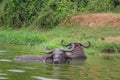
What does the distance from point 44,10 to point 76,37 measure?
28.4ft

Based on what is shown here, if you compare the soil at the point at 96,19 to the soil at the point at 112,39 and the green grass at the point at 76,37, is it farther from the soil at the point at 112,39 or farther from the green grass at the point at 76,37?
the soil at the point at 112,39

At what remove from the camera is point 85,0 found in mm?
34875

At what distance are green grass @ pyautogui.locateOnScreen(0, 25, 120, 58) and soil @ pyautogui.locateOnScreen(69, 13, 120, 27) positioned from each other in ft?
2.10

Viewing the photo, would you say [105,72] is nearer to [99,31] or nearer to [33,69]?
[33,69]

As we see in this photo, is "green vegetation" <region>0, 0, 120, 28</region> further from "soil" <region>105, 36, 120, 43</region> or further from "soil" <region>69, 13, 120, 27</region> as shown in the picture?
"soil" <region>105, 36, 120, 43</region>

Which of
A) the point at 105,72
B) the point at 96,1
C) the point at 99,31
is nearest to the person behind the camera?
the point at 105,72

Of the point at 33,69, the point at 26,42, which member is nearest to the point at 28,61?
the point at 33,69

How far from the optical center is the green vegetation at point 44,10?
33.7 meters

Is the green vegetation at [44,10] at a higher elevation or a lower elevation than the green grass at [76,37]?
higher

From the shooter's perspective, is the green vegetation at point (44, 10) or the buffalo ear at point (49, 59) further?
the green vegetation at point (44, 10)

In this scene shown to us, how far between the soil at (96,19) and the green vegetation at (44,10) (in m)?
1.37

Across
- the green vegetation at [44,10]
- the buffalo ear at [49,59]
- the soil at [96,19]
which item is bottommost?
the buffalo ear at [49,59]

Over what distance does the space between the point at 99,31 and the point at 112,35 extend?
1.46 meters

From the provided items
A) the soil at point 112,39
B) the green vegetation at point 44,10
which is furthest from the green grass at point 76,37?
the green vegetation at point 44,10
